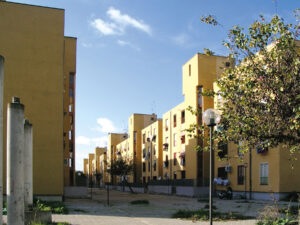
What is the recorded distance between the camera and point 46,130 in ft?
88.1

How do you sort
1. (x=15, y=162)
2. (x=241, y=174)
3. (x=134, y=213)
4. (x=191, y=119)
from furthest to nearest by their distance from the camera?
(x=191, y=119), (x=241, y=174), (x=134, y=213), (x=15, y=162)

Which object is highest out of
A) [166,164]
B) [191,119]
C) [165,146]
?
[191,119]

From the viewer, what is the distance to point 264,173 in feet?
107

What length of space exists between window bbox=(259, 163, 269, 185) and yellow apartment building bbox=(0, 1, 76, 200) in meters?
16.2

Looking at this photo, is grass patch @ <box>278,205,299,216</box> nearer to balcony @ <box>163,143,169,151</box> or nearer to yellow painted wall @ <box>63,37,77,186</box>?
yellow painted wall @ <box>63,37,77,186</box>

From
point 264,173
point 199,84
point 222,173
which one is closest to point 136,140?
point 199,84

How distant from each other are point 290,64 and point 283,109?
118 cm

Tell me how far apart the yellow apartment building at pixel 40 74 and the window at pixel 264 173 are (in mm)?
16221

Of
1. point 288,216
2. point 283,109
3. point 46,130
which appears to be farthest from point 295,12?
point 46,130

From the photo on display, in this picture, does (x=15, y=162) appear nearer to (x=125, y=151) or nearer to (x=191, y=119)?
(x=191, y=119)

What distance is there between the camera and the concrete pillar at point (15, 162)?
8.02m

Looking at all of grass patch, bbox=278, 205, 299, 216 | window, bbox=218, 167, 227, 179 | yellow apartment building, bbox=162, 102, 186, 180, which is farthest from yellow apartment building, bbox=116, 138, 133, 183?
grass patch, bbox=278, 205, 299, 216

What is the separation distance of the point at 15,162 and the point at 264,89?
241 inches

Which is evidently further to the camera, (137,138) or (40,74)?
(137,138)
